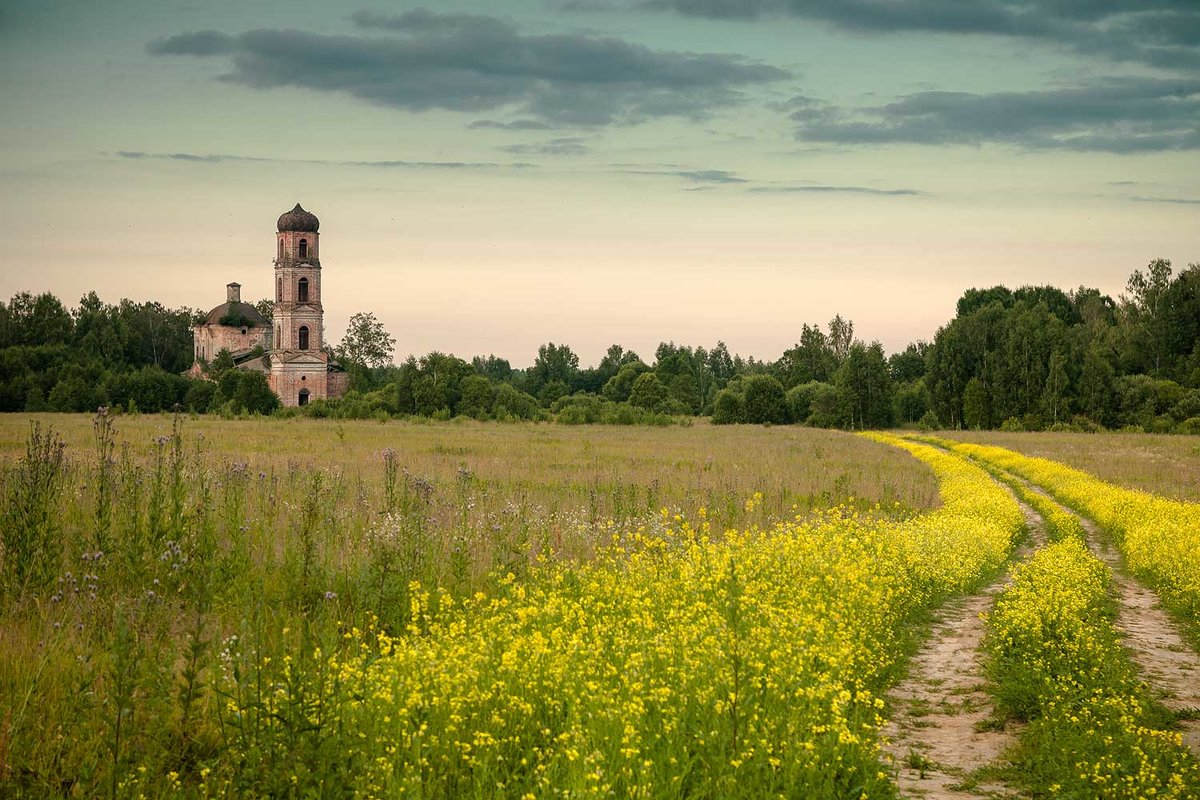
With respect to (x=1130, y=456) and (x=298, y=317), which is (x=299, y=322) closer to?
(x=298, y=317)

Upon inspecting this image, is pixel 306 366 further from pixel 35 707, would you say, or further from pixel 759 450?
pixel 35 707

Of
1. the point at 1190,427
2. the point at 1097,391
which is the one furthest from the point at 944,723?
the point at 1097,391

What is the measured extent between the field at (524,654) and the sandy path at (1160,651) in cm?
10

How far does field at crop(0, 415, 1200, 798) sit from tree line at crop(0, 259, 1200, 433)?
4363cm

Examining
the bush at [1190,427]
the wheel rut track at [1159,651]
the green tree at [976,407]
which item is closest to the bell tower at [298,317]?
the green tree at [976,407]

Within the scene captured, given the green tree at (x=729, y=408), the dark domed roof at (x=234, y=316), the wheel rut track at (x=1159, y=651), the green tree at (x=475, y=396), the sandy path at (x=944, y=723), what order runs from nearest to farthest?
the sandy path at (x=944, y=723) < the wheel rut track at (x=1159, y=651) < the green tree at (x=475, y=396) < the green tree at (x=729, y=408) < the dark domed roof at (x=234, y=316)

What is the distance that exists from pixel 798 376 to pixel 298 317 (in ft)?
196

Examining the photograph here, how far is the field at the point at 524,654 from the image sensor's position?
576 cm

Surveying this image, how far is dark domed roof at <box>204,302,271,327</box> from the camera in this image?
12075 cm

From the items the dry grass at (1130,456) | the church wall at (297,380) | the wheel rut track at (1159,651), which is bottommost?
the wheel rut track at (1159,651)

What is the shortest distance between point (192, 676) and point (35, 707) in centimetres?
219

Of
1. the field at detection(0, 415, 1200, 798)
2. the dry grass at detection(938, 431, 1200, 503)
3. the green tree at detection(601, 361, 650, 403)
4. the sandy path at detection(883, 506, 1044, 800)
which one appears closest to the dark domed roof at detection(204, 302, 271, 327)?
the green tree at detection(601, 361, 650, 403)

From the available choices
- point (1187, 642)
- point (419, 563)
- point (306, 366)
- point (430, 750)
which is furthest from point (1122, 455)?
point (306, 366)

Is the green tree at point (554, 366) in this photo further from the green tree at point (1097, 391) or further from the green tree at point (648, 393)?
the green tree at point (1097, 391)
